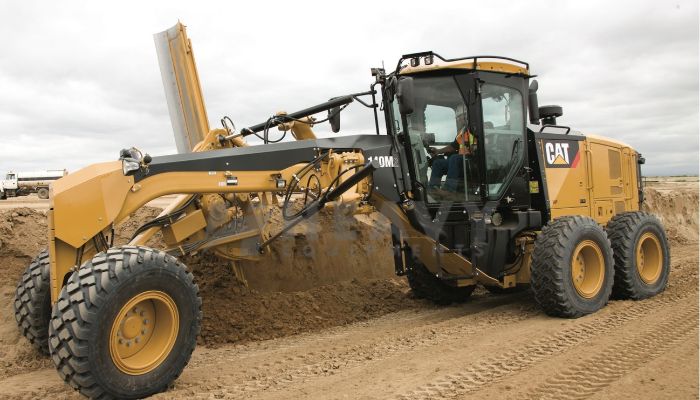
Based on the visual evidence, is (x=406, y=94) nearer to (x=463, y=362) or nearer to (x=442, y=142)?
(x=442, y=142)

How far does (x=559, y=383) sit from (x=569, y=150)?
3.73 metres

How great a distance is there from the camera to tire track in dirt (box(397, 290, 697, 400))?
4176mm

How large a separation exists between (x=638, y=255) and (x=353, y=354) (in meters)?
4.32

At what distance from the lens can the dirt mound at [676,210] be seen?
1761 centimetres

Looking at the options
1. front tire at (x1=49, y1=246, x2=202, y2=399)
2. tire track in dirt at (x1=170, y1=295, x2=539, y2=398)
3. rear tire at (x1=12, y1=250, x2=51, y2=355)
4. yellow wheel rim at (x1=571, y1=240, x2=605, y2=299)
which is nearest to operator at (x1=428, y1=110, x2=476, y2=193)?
tire track in dirt at (x1=170, y1=295, x2=539, y2=398)

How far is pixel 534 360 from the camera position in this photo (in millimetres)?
4859

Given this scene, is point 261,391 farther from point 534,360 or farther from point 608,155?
point 608,155

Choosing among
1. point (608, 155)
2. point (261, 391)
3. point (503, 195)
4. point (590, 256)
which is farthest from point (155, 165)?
point (608, 155)

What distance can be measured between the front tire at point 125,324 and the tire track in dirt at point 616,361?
2485 mm

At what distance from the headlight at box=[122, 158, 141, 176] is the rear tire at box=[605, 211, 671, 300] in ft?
18.7

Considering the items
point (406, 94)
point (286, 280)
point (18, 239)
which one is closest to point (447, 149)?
point (406, 94)

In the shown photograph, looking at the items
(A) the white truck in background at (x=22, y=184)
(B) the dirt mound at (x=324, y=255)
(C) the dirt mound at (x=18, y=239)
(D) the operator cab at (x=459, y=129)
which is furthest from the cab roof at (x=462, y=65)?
(A) the white truck in background at (x=22, y=184)

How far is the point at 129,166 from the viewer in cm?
448

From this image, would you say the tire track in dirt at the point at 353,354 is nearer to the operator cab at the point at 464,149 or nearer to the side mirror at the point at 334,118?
the operator cab at the point at 464,149
